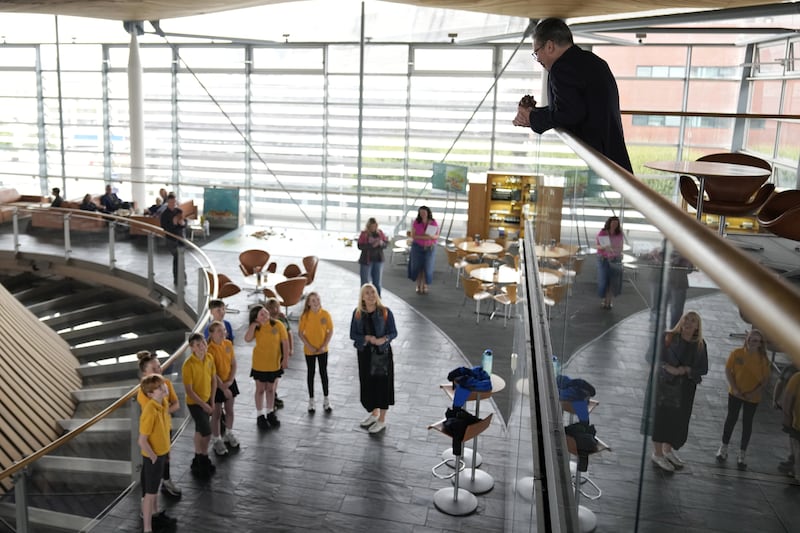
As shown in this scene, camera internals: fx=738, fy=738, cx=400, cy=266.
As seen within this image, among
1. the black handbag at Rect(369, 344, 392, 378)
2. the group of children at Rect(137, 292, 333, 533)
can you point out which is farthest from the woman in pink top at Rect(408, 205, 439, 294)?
the black handbag at Rect(369, 344, 392, 378)

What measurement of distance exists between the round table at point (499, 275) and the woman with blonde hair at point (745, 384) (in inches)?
401

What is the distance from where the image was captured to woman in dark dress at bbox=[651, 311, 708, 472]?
100cm

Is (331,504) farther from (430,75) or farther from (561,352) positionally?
(430,75)

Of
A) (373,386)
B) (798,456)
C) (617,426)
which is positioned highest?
(798,456)

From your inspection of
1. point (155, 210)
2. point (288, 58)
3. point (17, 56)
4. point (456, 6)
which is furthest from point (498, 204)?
point (17, 56)

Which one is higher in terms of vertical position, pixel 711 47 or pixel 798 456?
pixel 711 47

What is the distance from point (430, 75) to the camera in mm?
16938

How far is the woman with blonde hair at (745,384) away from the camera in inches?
30.8

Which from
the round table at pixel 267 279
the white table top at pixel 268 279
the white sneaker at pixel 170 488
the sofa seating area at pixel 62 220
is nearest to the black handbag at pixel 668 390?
the white sneaker at pixel 170 488

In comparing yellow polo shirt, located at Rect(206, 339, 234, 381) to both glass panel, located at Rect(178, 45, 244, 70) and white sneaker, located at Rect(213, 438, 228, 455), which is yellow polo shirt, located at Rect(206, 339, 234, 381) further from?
glass panel, located at Rect(178, 45, 244, 70)

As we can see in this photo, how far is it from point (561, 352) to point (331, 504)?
4.30 metres

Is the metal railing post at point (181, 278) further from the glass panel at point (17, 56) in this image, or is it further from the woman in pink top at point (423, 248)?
the glass panel at point (17, 56)

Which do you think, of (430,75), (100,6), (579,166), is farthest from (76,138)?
(579,166)

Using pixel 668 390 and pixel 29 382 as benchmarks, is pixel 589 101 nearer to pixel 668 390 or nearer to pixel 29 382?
pixel 668 390
